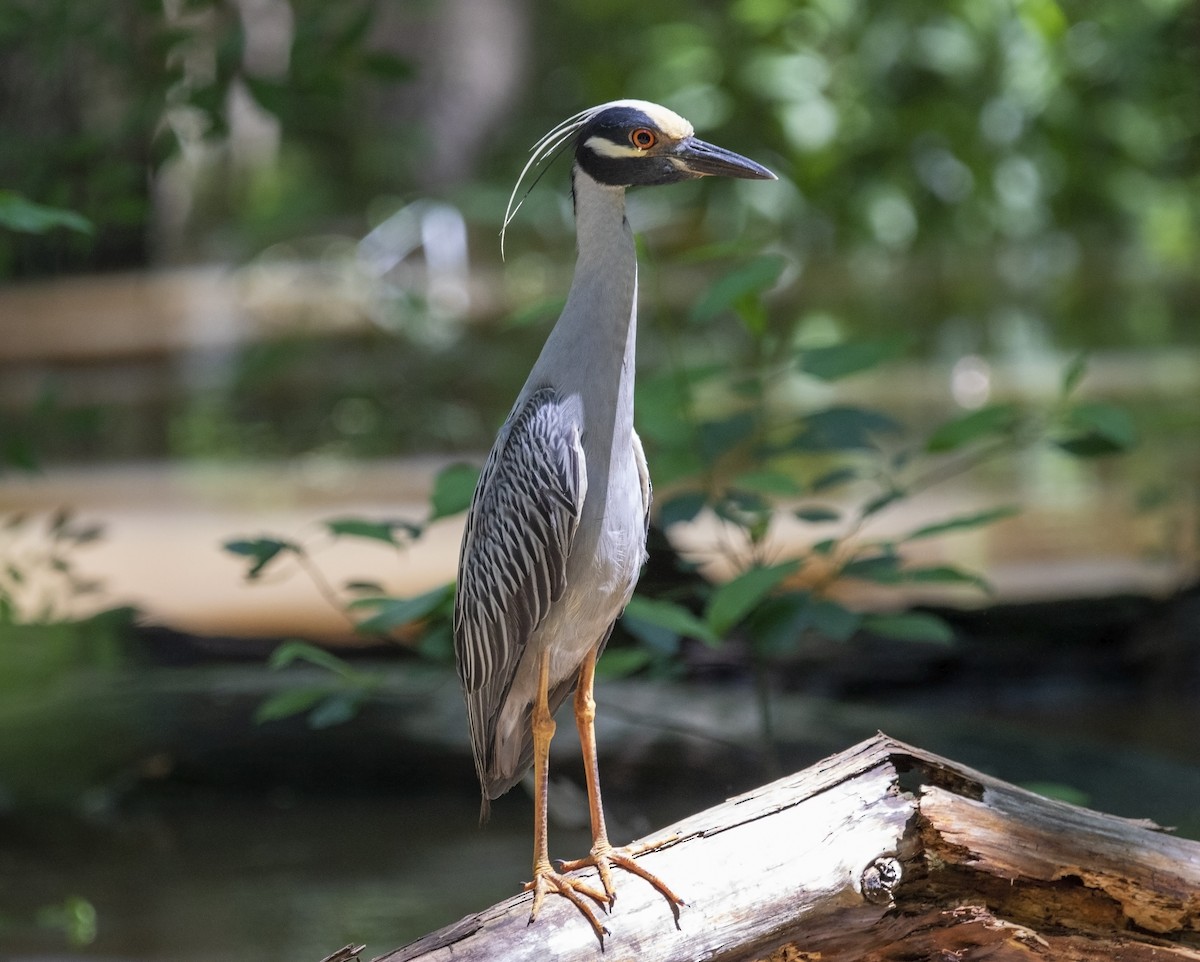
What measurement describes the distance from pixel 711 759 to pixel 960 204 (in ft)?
27.5

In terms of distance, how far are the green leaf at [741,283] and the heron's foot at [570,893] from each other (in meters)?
1.20

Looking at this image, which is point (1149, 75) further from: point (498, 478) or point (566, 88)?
point (498, 478)

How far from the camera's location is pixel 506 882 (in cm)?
317

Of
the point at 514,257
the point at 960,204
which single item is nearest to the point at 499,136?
the point at 514,257

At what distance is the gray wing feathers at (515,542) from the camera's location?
6.18 ft

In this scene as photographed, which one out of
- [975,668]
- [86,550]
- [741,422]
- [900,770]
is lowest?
[975,668]

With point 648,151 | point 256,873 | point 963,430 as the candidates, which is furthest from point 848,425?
point 256,873

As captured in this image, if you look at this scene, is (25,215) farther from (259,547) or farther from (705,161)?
(705,161)

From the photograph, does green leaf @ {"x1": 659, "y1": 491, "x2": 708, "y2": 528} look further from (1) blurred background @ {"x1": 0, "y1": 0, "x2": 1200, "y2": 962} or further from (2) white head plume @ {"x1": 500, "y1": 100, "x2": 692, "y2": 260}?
(2) white head plume @ {"x1": 500, "y1": 100, "x2": 692, "y2": 260}

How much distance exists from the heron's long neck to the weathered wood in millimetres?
625

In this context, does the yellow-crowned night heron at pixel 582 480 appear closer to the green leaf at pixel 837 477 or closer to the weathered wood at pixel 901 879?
the weathered wood at pixel 901 879

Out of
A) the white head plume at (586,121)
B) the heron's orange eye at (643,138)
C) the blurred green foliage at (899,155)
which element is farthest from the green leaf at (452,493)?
the blurred green foliage at (899,155)

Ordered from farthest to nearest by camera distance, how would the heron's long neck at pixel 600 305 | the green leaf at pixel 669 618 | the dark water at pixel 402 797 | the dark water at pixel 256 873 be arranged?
the dark water at pixel 402 797
the dark water at pixel 256 873
the green leaf at pixel 669 618
the heron's long neck at pixel 600 305

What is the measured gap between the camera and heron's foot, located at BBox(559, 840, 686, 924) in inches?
70.0
